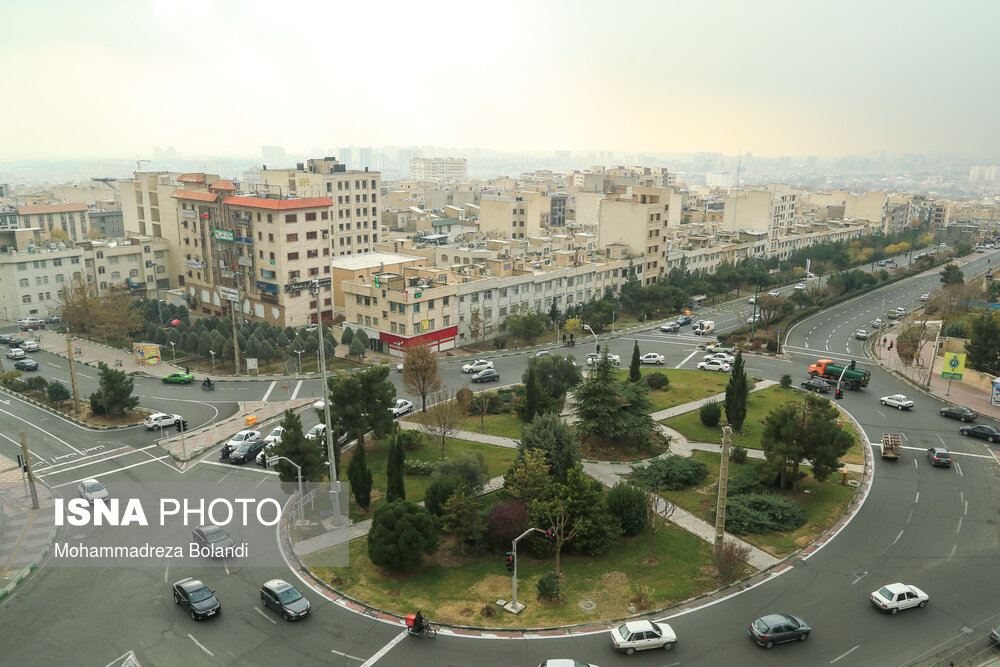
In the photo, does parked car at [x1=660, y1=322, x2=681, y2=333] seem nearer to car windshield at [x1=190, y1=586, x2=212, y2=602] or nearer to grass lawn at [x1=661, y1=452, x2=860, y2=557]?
grass lawn at [x1=661, y1=452, x2=860, y2=557]

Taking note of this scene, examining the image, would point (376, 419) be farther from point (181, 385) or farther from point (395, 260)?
point (395, 260)

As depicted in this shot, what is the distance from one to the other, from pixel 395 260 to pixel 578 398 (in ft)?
Answer: 145

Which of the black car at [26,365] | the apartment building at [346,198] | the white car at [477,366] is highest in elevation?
the apartment building at [346,198]

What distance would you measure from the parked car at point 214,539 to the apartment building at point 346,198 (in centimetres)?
6656

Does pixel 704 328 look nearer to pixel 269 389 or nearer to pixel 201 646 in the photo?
pixel 269 389

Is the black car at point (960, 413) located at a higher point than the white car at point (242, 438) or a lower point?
higher

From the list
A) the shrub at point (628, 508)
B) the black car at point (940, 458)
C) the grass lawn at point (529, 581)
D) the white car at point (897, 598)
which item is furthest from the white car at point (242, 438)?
the black car at point (940, 458)

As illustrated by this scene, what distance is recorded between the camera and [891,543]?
3228cm

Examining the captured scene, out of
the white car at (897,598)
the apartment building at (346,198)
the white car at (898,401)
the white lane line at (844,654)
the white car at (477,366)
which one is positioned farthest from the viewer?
the apartment building at (346,198)

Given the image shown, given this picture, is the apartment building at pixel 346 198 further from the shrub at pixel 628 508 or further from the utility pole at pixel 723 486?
the utility pole at pixel 723 486

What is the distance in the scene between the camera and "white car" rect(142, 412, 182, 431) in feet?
160

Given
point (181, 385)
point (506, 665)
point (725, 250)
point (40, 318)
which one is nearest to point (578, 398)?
point (506, 665)

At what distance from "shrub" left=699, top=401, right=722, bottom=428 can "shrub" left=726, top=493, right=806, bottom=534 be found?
11669mm

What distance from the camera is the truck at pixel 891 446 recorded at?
4228cm
